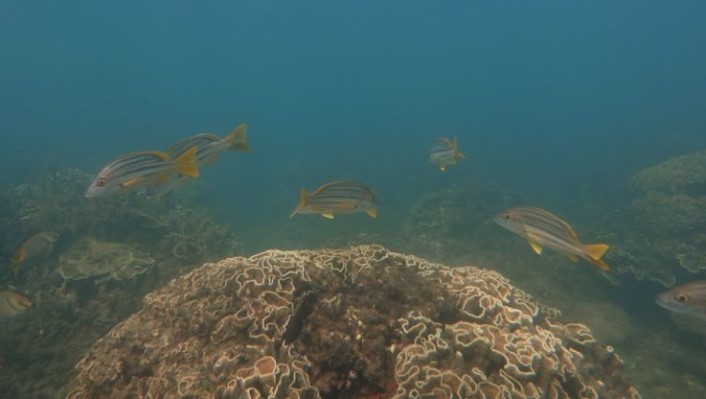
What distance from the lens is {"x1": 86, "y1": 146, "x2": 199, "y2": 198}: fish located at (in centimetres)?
454

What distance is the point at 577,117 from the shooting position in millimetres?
73562

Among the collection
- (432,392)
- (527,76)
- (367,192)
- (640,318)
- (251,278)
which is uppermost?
(367,192)

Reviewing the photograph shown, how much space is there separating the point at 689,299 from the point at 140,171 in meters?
6.61

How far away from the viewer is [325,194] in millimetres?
5191

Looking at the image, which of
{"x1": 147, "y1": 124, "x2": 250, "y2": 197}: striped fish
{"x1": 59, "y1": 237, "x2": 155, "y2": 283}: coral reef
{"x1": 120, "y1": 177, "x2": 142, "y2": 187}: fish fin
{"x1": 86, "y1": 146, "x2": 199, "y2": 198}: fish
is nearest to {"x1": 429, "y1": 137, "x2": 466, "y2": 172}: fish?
{"x1": 147, "y1": 124, "x2": 250, "y2": 197}: striped fish

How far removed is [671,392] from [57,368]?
11.3 m

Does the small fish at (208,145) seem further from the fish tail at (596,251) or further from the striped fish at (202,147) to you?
the fish tail at (596,251)

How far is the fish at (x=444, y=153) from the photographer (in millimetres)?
8148

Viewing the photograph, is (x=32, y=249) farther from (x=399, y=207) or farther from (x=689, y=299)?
(x=399, y=207)

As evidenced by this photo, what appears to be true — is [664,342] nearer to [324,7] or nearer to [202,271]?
[202,271]

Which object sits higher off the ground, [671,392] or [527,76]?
[671,392]

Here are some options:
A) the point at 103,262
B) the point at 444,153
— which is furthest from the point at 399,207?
the point at 103,262

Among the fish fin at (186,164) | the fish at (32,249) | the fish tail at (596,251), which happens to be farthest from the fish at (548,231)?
the fish at (32,249)

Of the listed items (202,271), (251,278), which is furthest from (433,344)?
(202,271)
